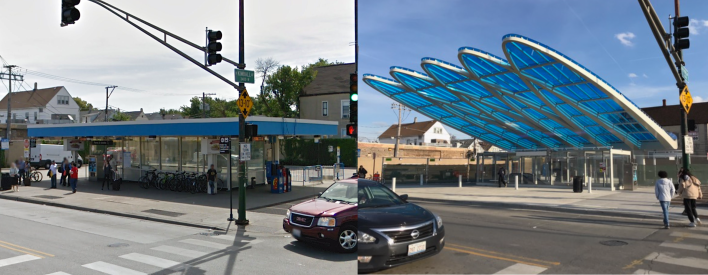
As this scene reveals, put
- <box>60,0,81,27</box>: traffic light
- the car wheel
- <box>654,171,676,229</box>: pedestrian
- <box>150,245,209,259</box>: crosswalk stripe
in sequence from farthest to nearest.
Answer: <box>60,0,81,27</box>: traffic light
<box>654,171,676,229</box>: pedestrian
<box>150,245,209,259</box>: crosswalk stripe
the car wheel

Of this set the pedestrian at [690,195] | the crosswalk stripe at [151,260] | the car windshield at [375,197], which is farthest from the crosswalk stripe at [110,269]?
the pedestrian at [690,195]

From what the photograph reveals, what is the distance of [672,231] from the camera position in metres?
9.79

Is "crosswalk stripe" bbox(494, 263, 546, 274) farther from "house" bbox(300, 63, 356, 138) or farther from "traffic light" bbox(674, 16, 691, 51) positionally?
"house" bbox(300, 63, 356, 138)

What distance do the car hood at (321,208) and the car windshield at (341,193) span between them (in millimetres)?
71

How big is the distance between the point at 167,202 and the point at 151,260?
10535 mm

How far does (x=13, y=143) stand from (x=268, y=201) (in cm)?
4229

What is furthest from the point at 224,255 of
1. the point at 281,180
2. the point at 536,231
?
the point at 281,180

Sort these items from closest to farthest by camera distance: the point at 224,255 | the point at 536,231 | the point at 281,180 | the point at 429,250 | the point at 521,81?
the point at 429,250
the point at 536,231
the point at 224,255
the point at 281,180
the point at 521,81

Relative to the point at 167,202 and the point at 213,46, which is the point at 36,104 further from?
the point at 213,46

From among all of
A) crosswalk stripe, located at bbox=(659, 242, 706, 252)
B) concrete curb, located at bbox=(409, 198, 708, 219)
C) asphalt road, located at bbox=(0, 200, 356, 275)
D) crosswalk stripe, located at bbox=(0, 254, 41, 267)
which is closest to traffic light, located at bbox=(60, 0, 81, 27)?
asphalt road, located at bbox=(0, 200, 356, 275)

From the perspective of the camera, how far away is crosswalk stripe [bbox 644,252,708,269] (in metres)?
5.53

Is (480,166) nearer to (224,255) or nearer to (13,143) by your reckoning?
(224,255)

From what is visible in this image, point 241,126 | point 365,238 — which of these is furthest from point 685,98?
point 365,238

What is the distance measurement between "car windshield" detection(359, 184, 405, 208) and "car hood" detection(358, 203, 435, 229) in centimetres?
14
